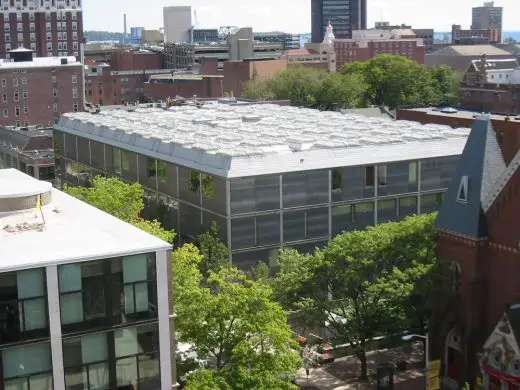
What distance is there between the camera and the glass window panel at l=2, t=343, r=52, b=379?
103 ft

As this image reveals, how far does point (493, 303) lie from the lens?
152 feet

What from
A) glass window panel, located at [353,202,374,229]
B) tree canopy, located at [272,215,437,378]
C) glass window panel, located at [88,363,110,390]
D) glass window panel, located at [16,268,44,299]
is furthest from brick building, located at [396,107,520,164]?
glass window panel, located at [16,268,44,299]

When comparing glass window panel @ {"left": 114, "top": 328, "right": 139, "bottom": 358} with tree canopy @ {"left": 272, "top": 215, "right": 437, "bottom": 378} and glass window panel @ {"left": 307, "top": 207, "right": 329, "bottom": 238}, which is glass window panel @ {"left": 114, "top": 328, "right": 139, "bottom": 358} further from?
glass window panel @ {"left": 307, "top": 207, "right": 329, "bottom": 238}

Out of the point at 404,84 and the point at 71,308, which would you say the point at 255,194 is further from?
the point at 404,84

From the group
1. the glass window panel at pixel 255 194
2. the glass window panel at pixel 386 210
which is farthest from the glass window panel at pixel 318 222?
the glass window panel at pixel 386 210

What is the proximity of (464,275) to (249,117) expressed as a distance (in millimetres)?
42340

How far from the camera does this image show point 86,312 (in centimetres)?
3262

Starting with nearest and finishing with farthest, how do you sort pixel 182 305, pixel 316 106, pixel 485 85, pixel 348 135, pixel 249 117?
pixel 182 305 < pixel 348 135 < pixel 249 117 < pixel 485 85 < pixel 316 106

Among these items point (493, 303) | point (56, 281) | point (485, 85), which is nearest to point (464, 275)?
point (493, 303)

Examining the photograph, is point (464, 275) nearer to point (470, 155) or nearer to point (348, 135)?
point (470, 155)

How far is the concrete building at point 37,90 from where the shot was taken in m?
144

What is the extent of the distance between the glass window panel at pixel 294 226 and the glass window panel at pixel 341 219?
255cm

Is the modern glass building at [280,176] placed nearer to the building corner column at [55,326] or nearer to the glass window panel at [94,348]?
the glass window panel at [94,348]

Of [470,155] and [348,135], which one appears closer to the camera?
[470,155]
